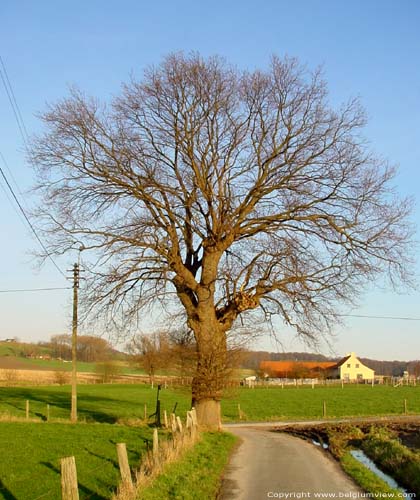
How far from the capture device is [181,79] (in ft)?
80.5

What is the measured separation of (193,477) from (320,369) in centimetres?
12345

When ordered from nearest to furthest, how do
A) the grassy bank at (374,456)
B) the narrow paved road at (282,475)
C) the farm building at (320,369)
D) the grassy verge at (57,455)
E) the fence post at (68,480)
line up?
the fence post at (68,480) → the narrow paved road at (282,475) → the grassy verge at (57,455) → the grassy bank at (374,456) → the farm building at (320,369)

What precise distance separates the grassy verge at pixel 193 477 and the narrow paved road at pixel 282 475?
0.92 feet

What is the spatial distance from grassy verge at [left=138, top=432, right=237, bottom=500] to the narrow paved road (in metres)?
0.28

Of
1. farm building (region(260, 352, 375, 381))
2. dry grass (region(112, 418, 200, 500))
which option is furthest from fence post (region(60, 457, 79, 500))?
farm building (region(260, 352, 375, 381))

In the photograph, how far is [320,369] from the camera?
13300cm

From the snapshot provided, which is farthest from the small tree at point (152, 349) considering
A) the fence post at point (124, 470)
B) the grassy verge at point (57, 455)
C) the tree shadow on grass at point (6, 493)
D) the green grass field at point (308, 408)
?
the fence post at point (124, 470)

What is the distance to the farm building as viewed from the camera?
121 meters

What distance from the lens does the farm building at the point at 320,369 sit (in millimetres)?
120562

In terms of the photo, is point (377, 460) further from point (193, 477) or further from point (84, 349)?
point (84, 349)

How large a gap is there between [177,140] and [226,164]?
2.08 metres

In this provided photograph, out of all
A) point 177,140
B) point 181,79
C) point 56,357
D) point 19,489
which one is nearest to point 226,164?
point 177,140

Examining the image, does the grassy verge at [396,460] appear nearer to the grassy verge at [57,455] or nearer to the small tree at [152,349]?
the grassy verge at [57,455]

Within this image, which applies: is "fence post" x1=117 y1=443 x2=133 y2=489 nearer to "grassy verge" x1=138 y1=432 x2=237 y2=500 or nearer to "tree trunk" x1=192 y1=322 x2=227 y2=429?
"grassy verge" x1=138 y1=432 x2=237 y2=500
